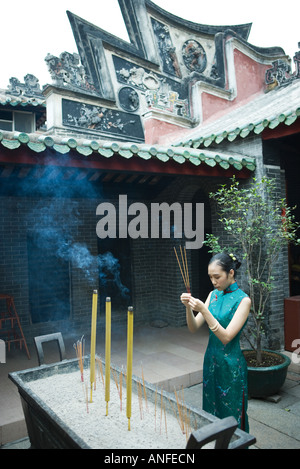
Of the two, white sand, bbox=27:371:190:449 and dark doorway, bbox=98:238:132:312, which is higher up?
dark doorway, bbox=98:238:132:312

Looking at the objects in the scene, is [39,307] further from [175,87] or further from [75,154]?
[175,87]

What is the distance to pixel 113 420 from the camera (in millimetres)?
2646

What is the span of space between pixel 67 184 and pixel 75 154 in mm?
2181

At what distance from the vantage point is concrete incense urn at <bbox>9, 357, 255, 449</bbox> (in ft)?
6.99

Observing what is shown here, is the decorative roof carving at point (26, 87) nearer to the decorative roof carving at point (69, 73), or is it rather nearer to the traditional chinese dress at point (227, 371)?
the decorative roof carving at point (69, 73)

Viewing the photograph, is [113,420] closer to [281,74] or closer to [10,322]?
[10,322]

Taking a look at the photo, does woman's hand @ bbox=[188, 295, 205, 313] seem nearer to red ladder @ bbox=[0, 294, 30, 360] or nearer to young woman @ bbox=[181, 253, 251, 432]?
young woman @ bbox=[181, 253, 251, 432]

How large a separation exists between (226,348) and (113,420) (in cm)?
108

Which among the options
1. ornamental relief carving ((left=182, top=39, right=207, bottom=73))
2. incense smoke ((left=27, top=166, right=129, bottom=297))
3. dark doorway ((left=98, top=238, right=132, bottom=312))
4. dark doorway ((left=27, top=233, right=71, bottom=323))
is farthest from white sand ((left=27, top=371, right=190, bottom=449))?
ornamental relief carving ((left=182, top=39, right=207, bottom=73))

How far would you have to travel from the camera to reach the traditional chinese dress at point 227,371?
115 inches

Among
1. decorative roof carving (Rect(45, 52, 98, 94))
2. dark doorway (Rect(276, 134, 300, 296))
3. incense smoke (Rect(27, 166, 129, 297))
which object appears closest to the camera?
dark doorway (Rect(276, 134, 300, 296))

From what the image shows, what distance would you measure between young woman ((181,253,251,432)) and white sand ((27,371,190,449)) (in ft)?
1.96

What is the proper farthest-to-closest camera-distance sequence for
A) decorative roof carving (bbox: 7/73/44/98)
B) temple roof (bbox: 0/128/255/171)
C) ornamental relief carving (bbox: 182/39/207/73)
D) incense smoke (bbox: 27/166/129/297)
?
ornamental relief carving (bbox: 182/39/207/73) < decorative roof carving (bbox: 7/73/44/98) < incense smoke (bbox: 27/166/129/297) < temple roof (bbox: 0/128/255/171)

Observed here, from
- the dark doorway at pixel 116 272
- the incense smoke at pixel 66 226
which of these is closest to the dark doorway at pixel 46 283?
the incense smoke at pixel 66 226
